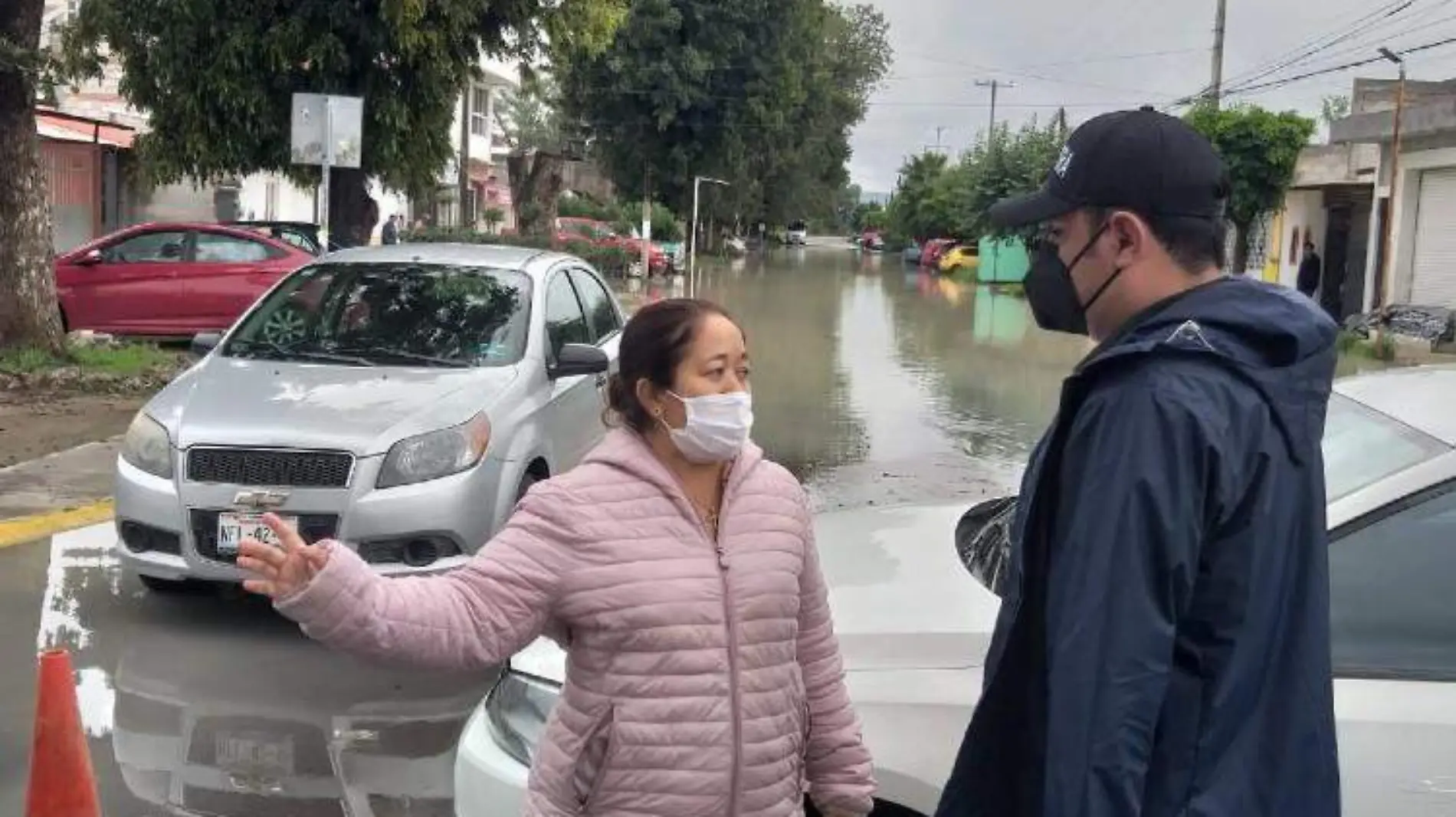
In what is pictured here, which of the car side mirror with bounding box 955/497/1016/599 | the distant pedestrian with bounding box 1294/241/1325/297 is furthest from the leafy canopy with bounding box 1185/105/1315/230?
the car side mirror with bounding box 955/497/1016/599

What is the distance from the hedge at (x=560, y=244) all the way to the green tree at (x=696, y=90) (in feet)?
24.0

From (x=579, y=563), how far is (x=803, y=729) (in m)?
0.50

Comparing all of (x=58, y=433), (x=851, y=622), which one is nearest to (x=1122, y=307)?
(x=851, y=622)

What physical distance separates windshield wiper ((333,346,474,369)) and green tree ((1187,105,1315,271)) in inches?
981

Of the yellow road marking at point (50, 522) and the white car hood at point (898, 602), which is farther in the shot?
the yellow road marking at point (50, 522)

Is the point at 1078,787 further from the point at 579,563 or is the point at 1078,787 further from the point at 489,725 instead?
the point at 489,725

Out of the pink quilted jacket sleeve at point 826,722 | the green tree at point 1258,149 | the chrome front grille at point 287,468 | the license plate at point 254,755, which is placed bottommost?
the license plate at point 254,755

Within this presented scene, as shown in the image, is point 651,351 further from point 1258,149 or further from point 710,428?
point 1258,149

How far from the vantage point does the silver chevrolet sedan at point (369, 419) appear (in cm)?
565

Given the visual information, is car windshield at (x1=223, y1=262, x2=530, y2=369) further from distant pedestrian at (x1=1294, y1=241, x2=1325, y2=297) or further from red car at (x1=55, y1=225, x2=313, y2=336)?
distant pedestrian at (x1=1294, y1=241, x2=1325, y2=297)

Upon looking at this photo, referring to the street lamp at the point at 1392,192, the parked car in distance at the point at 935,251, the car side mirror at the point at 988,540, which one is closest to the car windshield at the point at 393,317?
the car side mirror at the point at 988,540

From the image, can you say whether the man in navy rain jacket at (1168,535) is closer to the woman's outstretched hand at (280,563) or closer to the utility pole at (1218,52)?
the woman's outstretched hand at (280,563)

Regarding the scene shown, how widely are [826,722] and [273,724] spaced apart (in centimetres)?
314

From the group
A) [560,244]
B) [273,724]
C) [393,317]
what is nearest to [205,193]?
[560,244]
